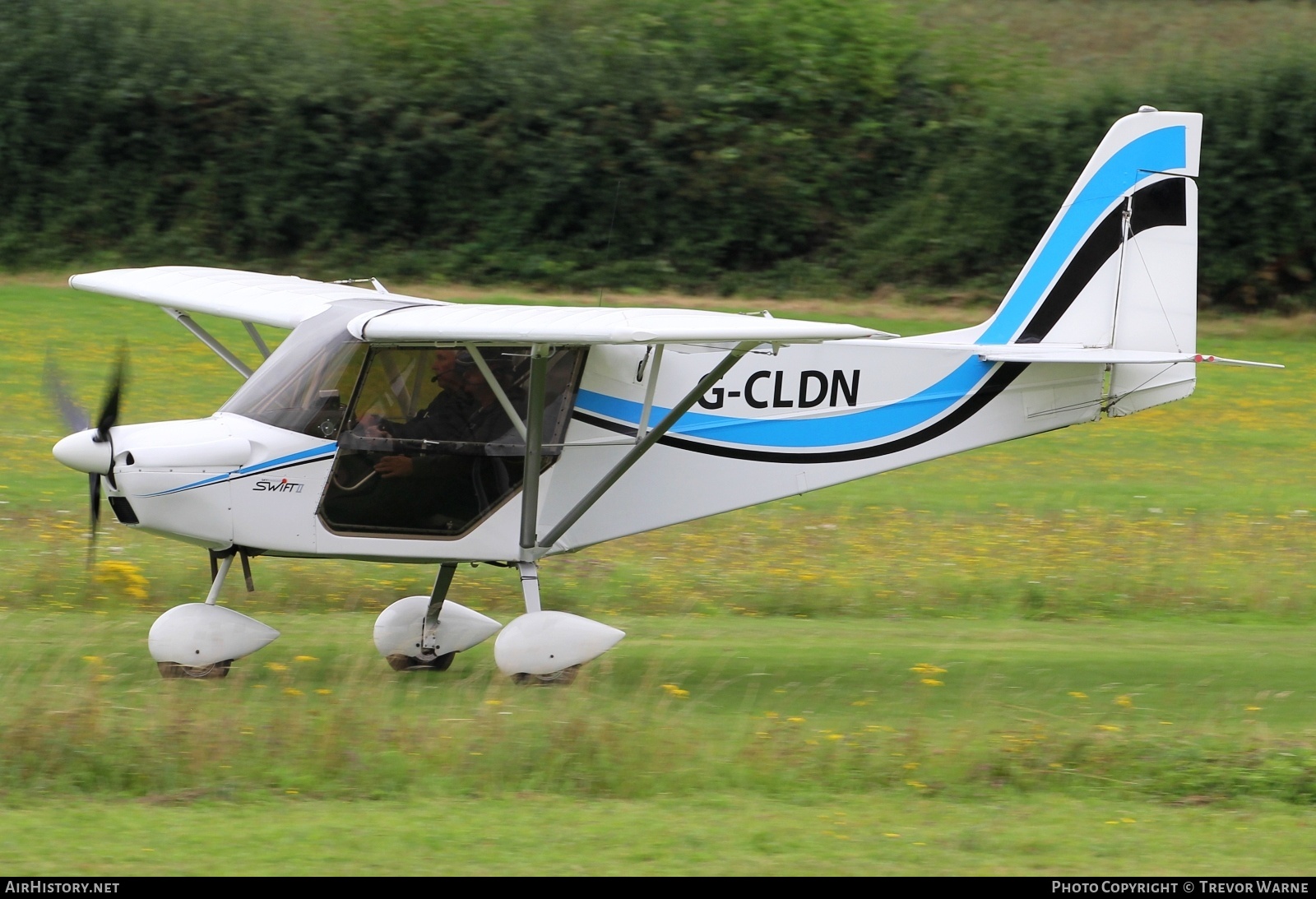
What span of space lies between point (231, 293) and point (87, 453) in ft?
8.35

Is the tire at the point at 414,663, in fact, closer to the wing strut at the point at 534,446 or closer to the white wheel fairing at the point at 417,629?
the white wheel fairing at the point at 417,629

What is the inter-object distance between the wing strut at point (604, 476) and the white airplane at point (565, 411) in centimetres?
2

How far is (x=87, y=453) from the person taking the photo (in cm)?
846

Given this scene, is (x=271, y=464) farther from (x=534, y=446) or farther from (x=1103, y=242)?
(x=1103, y=242)

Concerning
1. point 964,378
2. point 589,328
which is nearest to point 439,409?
point 589,328

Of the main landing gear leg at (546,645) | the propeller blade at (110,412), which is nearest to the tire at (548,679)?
the main landing gear leg at (546,645)

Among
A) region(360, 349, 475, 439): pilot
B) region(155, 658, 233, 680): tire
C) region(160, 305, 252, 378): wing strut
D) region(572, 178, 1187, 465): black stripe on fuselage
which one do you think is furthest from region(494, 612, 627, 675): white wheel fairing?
region(572, 178, 1187, 465): black stripe on fuselage

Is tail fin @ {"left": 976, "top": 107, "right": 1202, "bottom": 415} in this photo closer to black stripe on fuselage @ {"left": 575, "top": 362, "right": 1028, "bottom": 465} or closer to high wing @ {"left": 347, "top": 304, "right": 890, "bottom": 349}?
black stripe on fuselage @ {"left": 575, "top": 362, "right": 1028, "bottom": 465}

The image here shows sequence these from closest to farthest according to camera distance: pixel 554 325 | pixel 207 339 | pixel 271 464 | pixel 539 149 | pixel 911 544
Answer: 1. pixel 554 325
2. pixel 271 464
3. pixel 207 339
4. pixel 911 544
5. pixel 539 149

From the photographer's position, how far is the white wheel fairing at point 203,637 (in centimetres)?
901

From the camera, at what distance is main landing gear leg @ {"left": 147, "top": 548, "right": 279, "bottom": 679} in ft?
29.6

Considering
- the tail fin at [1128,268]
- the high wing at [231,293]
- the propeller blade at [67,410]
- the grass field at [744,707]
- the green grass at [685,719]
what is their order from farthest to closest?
the tail fin at [1128,268], the high wing at [231,293], the propeller blade at [67,410], the green grass at [685,719], the grass field at [744,707]

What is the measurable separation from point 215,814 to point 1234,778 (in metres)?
4.91
